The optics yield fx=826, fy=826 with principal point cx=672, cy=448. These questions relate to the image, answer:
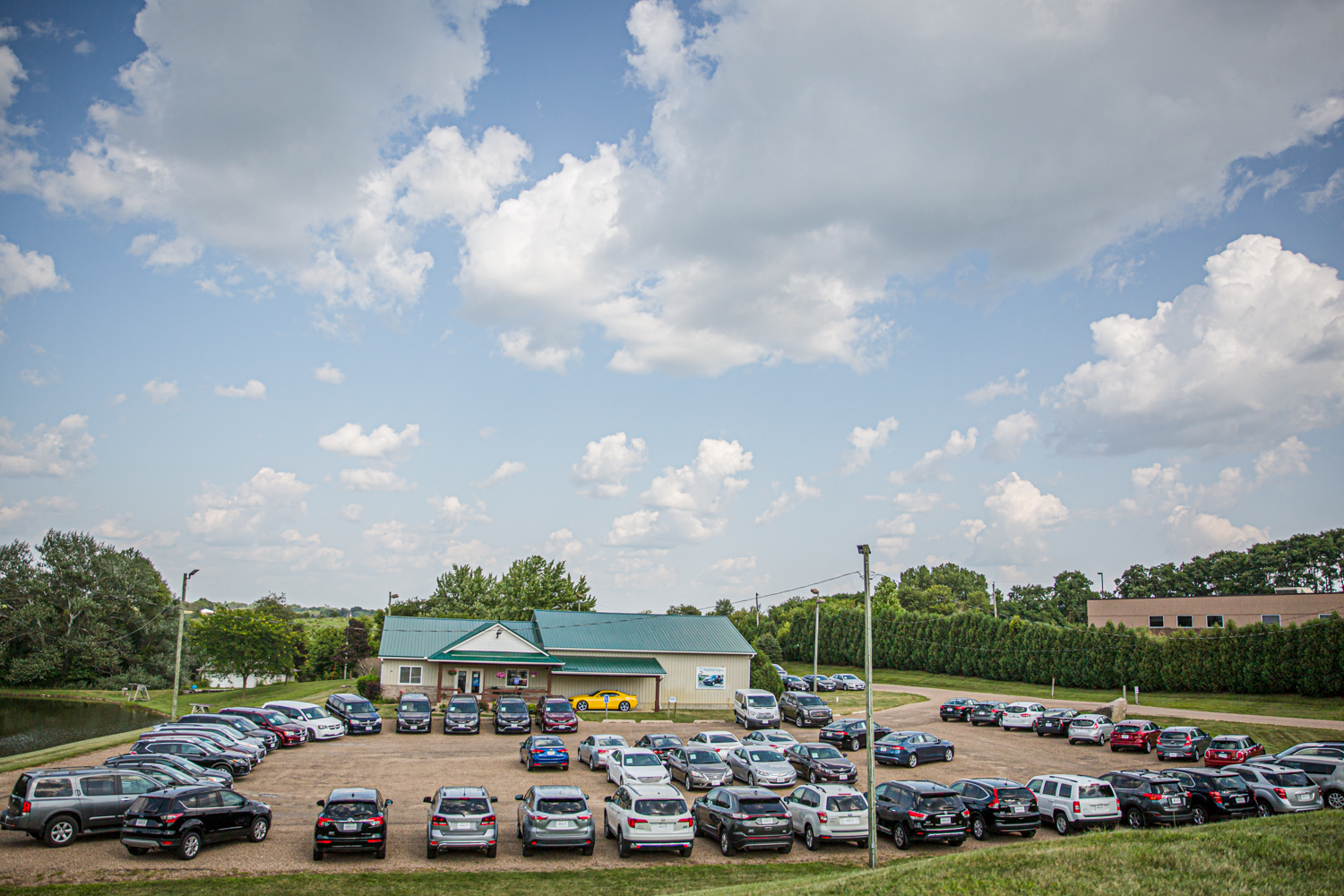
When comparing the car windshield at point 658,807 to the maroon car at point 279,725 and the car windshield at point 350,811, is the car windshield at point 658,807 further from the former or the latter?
the maroon car at point 279,725

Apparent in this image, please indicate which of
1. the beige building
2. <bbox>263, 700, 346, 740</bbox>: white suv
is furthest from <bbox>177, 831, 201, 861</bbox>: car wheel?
the beige building

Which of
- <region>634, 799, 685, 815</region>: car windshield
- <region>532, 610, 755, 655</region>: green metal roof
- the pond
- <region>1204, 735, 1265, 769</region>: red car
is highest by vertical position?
<region>532, 610, 755, 655</region>: green metal roof

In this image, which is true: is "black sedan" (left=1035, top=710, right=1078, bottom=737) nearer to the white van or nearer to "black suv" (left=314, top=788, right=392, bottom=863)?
the white van

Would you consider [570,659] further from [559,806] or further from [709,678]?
[559,806]

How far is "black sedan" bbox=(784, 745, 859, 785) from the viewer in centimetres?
2842

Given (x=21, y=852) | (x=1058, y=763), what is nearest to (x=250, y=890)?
(x=21, y=852)

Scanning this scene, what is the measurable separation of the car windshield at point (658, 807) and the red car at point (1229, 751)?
23.2 meters

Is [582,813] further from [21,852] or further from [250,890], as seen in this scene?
[21,852]

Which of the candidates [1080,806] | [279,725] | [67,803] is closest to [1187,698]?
[1080,806]

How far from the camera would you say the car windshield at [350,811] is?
18.0 meters

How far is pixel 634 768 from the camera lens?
26547 mm

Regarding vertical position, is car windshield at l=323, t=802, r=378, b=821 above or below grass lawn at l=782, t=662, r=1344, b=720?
above

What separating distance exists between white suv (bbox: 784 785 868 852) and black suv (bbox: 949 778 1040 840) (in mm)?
2819

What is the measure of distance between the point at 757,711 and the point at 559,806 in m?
25.2
